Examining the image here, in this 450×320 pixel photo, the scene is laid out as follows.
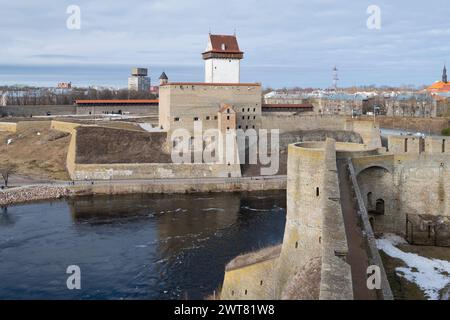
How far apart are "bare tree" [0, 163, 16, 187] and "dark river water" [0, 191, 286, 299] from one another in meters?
4.79

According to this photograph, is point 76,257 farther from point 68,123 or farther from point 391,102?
point 391,102

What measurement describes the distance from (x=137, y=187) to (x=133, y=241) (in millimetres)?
10258

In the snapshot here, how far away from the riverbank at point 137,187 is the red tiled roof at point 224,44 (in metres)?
12.1

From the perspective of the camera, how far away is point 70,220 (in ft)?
79.1

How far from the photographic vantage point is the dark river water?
15798 mm

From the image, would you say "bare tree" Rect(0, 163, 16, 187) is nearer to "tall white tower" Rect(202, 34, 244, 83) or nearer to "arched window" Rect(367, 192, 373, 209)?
"tall white tower" Rect(202, 34, 244, 83)

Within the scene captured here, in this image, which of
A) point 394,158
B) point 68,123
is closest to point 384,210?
point 394,158

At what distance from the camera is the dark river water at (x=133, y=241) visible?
1580cm
